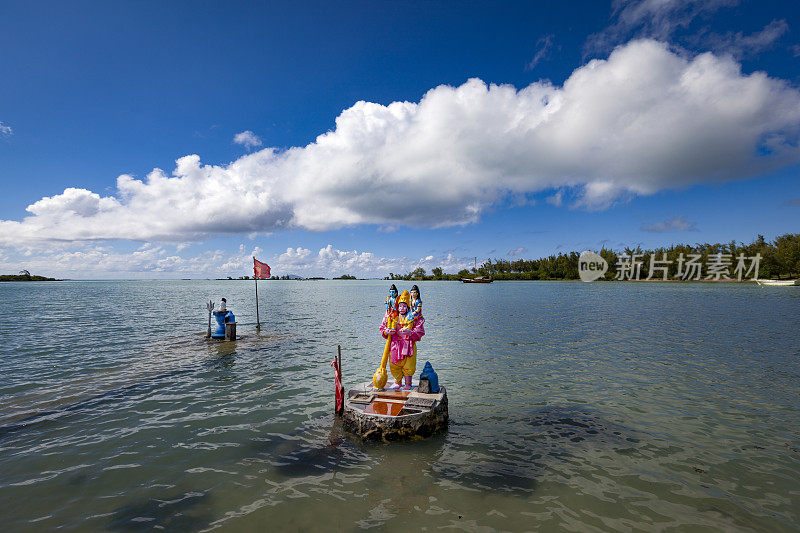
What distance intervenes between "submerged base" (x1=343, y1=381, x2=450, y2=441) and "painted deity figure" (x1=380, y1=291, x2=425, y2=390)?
0.87 metres

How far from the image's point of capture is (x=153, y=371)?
60.8 ft

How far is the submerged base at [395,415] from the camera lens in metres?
10.3

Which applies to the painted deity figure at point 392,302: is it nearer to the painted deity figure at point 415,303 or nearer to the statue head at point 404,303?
the statue head at point 404,303

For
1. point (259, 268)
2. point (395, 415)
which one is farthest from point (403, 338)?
point (259, 268)

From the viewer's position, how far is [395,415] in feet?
33.9

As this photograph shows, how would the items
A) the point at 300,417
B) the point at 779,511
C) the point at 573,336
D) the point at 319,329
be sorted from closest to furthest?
the point at 779,511, the point at 300,417, the point at 573,336, the point at 319,329

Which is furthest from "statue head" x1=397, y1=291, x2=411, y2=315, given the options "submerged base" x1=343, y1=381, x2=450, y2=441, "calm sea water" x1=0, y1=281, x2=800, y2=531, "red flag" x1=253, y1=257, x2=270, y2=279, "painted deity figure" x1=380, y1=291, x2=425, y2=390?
"red flag" x1=253, y1=257, x2=270, y2=279

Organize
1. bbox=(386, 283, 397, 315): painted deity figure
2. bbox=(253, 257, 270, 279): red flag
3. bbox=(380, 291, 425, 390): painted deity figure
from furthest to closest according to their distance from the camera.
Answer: bbox=(253, 257, 270, 279): red flag → bbox=(386, 283, 397, 315): painted deity figure → bbox=(380, 291, 425, 390): painted deity figure

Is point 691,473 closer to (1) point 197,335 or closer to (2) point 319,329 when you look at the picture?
(2) point 319,329

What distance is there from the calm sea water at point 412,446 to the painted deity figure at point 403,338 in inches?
97.4

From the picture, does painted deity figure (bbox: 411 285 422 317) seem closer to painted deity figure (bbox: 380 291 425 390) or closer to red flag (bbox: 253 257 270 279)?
painted deity figure (bbox: 380 291 425 390)

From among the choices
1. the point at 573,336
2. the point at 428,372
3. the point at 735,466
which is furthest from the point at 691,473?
the point at 573,336

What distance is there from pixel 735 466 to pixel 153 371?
938 inches

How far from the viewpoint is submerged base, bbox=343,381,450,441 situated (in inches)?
406
